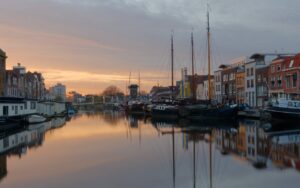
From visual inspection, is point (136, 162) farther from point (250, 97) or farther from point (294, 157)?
point (250, 97)

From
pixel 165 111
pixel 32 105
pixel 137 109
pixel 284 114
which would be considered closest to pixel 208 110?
pixel 165 111

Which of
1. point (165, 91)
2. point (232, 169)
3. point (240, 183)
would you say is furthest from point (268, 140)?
point (165, 91)

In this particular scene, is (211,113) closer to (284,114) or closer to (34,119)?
(284,114)

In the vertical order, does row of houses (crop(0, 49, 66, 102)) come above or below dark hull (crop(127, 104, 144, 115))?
above

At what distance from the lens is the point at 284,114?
169 feet

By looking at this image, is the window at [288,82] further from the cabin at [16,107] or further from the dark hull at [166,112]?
the cabin at [16,107]

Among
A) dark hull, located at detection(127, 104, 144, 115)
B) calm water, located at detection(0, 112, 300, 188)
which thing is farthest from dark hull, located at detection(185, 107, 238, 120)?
dark hull, located at detection(127, 104, 144, 115)

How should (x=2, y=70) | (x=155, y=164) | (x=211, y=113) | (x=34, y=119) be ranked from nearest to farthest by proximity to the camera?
(x=155, y=164)
(x=34, y=119)
(x=211, y=113)
(x=2, y=70)

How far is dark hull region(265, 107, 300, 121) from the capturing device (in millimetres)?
50812

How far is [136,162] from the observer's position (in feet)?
70.4

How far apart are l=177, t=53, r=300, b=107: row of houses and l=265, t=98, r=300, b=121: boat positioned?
666 cm

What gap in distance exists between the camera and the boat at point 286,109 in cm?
5066

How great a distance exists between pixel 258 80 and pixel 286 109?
30.1 m

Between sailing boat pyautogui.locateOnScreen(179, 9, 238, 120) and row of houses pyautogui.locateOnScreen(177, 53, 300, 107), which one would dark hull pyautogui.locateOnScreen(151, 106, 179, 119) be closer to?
sailing boat pyautogui.locateOnScreen(179, 9, 238, 120)
